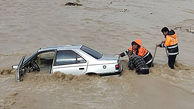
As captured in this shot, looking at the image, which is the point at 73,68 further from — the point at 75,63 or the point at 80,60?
the point at 80,60

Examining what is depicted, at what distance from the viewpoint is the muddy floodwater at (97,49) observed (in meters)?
6.89

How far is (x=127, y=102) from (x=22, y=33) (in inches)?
479

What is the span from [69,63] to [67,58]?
0.17 meters

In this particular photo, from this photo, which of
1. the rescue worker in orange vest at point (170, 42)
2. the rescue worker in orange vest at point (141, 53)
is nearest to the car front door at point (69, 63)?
the rescue worker in orange vest at point (141, 53)

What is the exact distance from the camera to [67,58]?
7641mm

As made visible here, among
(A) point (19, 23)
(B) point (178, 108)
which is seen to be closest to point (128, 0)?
(A) point (19, 23)

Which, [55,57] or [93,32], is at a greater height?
[55,57]

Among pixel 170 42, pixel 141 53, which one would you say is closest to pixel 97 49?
pixel 141 53

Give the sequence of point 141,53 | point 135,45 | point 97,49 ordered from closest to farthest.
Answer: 1. point 135,45
2. point 141,53
3. point 97,49

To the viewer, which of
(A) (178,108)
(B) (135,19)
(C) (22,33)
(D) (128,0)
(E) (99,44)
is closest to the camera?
(A) (178,108)

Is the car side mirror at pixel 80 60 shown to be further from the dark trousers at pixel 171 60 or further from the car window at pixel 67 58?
the dark trousers at pixel 171 60

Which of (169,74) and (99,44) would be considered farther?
(99,44)

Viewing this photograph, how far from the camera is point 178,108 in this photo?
6527 millimetres

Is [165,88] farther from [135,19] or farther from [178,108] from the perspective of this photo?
[135,19]
